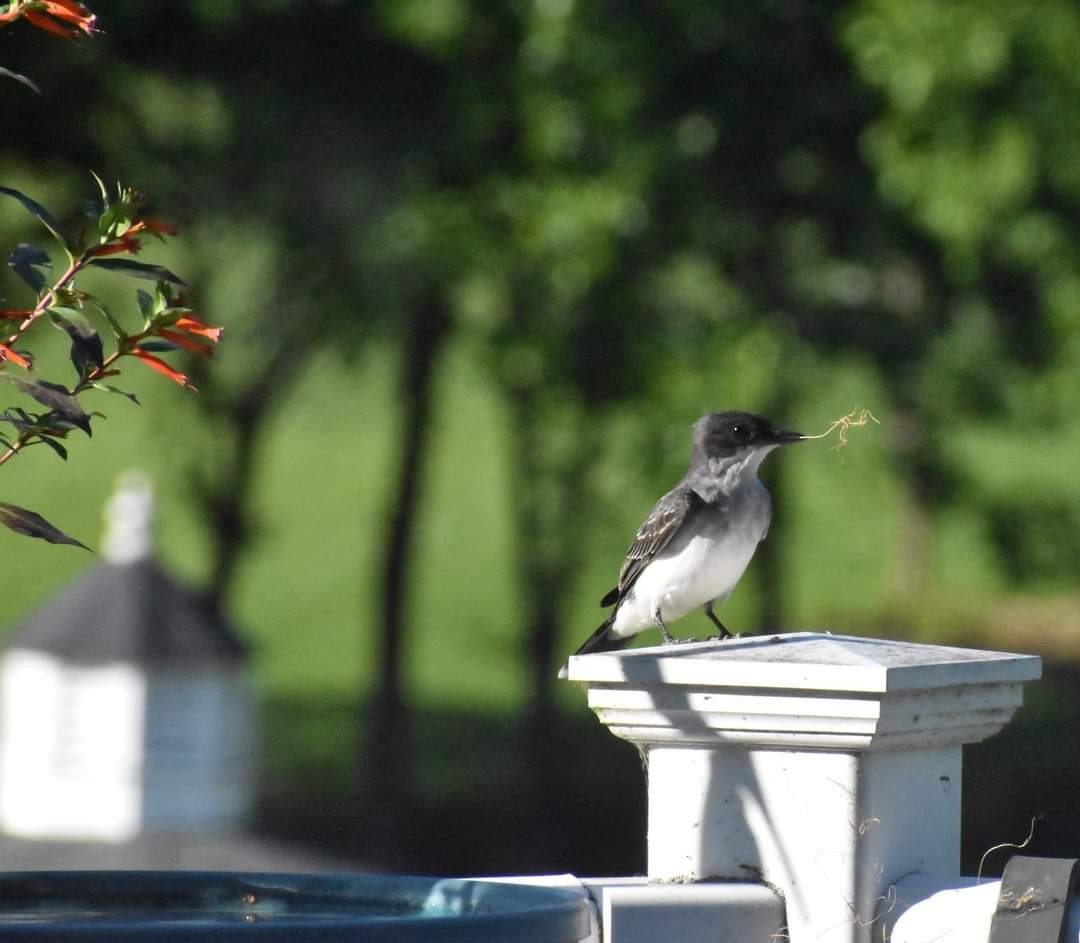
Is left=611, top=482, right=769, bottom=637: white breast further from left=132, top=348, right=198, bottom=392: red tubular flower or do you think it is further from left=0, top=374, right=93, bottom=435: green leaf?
left=0, top=374, right=93, bottom=435: green leaf

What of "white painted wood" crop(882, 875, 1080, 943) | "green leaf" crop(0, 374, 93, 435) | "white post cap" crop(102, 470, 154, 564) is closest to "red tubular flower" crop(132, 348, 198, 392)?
"green leaf" crop(0, 374, 93, 435)

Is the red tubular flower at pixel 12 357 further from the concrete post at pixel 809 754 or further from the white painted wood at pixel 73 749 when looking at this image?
the white painted wood at pixel 73 749

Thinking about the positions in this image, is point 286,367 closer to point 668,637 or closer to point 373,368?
point 373,368

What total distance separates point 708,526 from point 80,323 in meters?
2.75

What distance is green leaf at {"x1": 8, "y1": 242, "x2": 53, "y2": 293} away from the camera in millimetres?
2158

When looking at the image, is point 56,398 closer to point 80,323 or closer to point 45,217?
point 80,323

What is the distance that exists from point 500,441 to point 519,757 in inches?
341

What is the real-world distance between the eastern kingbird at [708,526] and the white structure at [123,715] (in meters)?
7.41

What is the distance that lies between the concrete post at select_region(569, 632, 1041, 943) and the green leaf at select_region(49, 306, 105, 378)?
82 cm

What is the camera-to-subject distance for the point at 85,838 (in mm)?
11750

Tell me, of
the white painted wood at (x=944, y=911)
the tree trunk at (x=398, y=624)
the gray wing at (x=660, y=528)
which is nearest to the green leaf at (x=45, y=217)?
the white painted wood at (x=944, y=911)

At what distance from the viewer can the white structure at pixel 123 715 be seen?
11.8 m

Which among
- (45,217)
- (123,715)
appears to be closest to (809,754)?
(45,217)

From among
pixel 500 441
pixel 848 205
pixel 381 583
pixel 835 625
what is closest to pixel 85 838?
pixel 381 583
